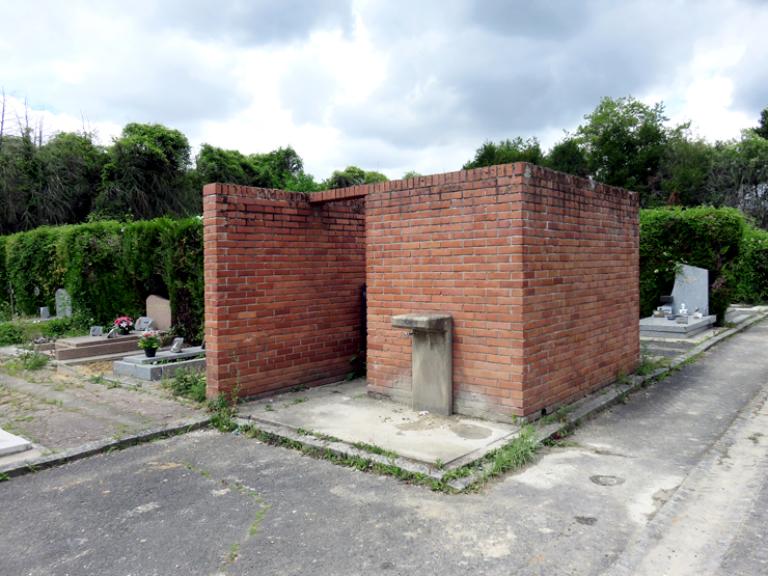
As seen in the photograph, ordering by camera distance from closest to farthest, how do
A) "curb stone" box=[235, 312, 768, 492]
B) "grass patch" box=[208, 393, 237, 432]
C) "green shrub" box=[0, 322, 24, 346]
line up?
1. "curb stone" box=[235, 312, 768, 492]
2. "grass patch" box=[208, 393, 237, 432]
3. "green shrub" box=[0, 322, 24, 346]

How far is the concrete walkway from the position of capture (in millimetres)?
3021

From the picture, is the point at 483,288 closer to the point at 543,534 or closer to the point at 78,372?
the point at 543,534

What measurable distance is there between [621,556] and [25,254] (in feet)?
54.9

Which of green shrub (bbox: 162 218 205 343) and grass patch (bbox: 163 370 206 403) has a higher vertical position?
green shrub (bbox: 162 218 205 343)

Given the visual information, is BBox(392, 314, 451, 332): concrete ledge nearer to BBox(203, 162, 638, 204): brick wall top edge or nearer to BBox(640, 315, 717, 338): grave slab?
BBox(203, 162, 638, 204): brick wall top edge

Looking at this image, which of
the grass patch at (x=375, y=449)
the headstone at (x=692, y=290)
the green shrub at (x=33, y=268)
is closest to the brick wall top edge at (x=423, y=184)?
the grass patch at (x=375, y=449)

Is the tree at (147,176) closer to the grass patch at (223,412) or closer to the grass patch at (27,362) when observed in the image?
the grass patch at (27,362)

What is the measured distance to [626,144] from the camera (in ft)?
135

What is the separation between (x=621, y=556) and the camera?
301 cm

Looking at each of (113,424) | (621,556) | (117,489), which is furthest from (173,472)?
(621,556)

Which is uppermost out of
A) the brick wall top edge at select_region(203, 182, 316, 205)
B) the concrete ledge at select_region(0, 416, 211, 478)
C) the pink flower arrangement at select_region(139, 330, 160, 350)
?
the brick wall top edge at select_region(203, 182, 316, 205)

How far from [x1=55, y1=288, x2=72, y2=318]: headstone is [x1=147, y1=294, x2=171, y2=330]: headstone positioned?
3.20 metres

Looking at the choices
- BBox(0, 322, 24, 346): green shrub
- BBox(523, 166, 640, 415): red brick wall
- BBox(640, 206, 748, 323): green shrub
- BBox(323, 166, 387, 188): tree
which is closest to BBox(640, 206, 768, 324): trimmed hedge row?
BBox(640, 206, 748, 323): green shrub

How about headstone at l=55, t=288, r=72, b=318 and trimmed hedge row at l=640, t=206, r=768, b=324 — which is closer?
trimmed hedge row at l=640, t=206, r=768, b=324
